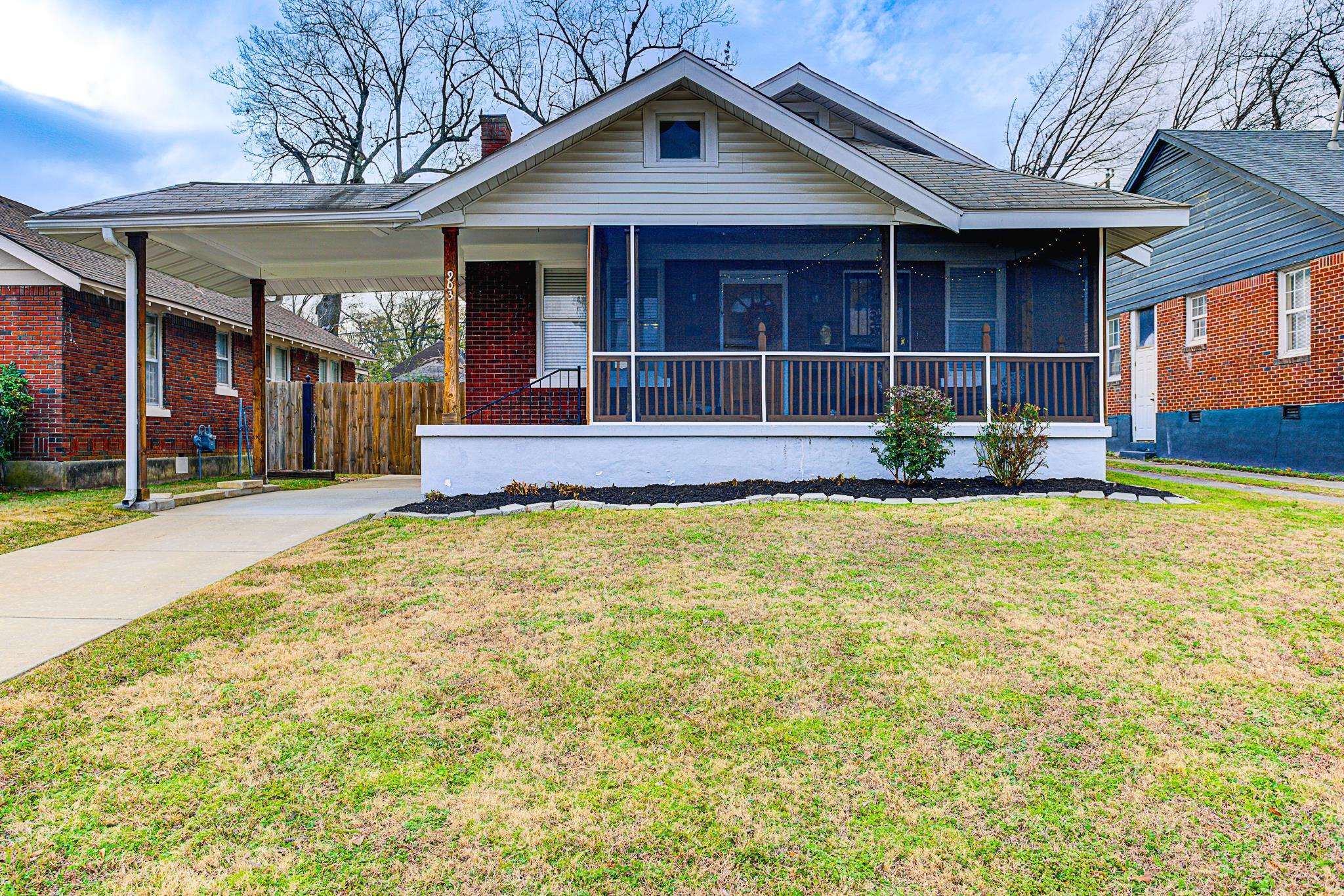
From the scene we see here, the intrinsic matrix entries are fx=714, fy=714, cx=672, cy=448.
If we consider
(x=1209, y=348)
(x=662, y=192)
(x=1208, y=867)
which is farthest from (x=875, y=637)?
(x=1209, y=348)

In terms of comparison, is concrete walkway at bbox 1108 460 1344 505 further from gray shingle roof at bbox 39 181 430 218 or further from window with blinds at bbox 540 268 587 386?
gray shingle roof at bbox 39 181 430 218

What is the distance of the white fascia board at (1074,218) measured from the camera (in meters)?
8.93

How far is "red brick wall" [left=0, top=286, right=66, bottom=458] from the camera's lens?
1076cm

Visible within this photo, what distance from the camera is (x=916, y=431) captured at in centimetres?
845

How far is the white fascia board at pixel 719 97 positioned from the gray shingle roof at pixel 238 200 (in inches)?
33.7

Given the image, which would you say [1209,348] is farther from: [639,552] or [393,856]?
[393,856]

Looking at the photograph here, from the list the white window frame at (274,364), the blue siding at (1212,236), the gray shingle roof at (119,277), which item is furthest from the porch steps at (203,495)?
the blue siding at (1212,236)

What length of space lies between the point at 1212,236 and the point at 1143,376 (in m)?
3.41

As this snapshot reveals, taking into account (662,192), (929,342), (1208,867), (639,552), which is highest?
(662,192)

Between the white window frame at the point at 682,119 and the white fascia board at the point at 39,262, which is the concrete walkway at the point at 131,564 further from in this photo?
the white window frame at the point at 682,119

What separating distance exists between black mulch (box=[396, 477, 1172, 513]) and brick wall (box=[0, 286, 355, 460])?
6.69 m

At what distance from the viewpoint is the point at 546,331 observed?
11211mm

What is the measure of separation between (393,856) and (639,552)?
144 inches

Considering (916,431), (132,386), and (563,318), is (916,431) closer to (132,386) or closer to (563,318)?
(563,318)
